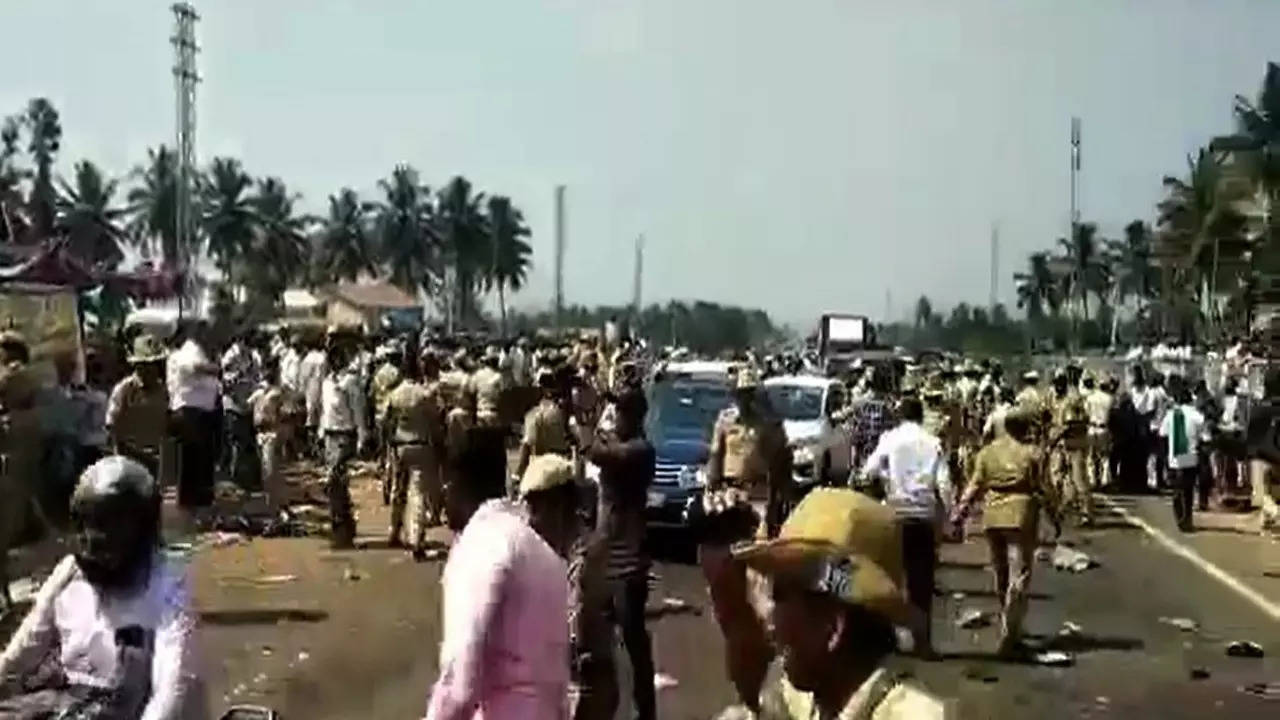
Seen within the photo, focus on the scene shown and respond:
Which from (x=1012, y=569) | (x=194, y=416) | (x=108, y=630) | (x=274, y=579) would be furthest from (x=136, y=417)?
(x=108, y=630)

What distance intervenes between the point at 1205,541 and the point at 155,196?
106948mm

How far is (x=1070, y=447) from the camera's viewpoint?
27.6 metres

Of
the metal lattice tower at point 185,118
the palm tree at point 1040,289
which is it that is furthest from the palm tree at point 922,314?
the metal lattice tower at point 185,118

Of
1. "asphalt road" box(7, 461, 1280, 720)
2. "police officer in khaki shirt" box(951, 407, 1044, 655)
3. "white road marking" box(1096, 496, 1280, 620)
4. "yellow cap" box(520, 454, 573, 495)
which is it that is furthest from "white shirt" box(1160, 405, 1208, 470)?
"yellow cap" box(520, 454, 573, 495)

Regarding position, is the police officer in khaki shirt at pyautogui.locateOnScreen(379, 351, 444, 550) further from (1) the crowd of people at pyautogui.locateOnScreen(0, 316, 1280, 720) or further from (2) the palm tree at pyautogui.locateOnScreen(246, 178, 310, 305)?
(2) the palm tree at pyautogui.locateOnScreen(246, 178, 310, 305)

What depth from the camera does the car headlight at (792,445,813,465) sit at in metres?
23.6

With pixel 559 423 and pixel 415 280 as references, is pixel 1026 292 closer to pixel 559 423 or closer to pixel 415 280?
pixel 415 280

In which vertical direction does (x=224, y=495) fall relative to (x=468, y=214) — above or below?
below

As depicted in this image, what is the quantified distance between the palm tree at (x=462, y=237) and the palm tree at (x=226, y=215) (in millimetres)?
23291

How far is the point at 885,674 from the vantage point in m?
3.71

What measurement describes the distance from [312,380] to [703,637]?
15.3 metres

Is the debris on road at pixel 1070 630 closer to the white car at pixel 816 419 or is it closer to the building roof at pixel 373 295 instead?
the white car at pixel 816 419

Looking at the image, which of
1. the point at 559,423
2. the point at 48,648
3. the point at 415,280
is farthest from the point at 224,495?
the point at 415,280

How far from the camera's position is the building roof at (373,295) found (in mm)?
117812
